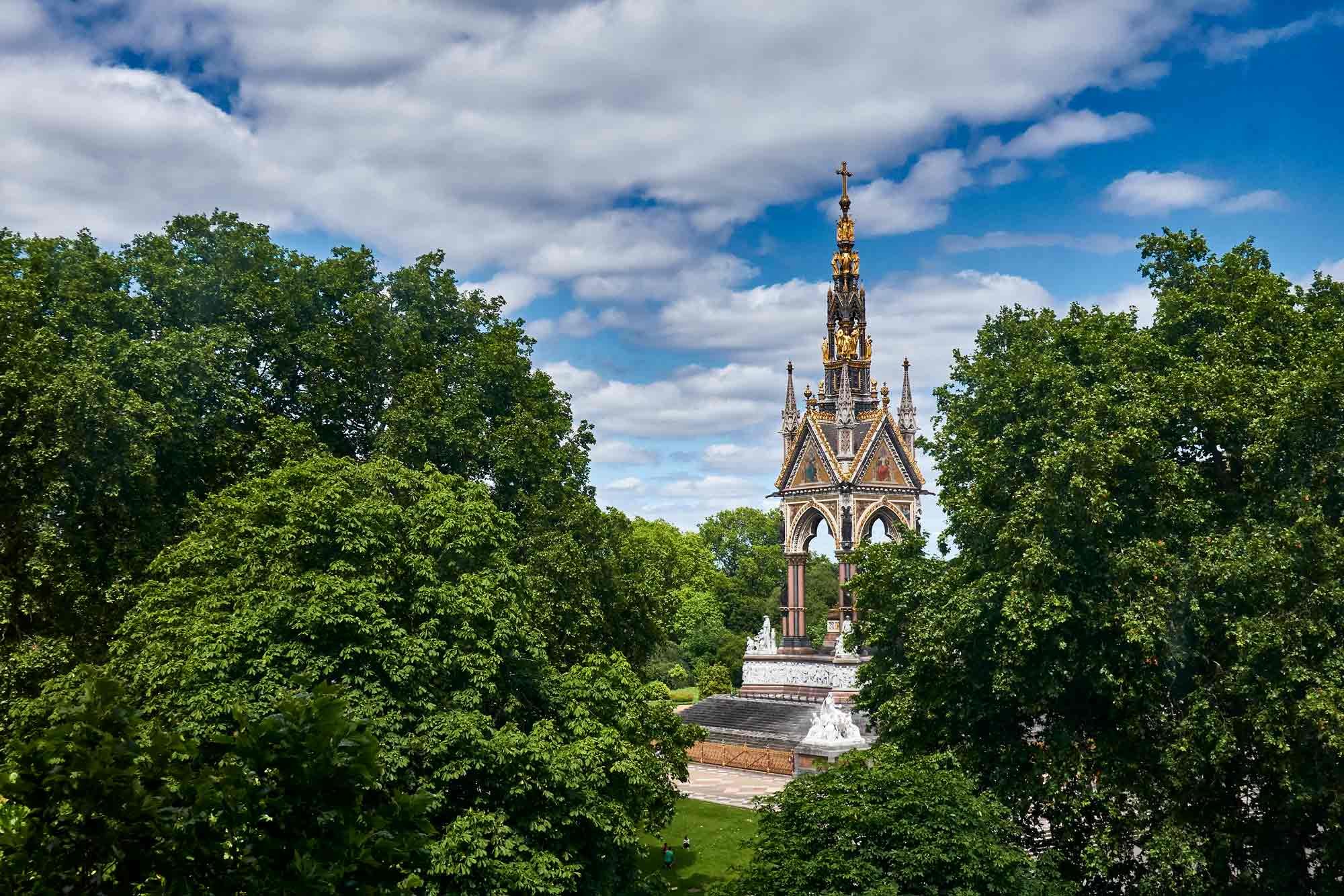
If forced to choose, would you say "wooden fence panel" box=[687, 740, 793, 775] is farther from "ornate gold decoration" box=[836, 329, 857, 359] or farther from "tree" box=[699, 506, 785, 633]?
"tree" box=[699, 506, 785, 633]

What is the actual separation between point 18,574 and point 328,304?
924 centimetres

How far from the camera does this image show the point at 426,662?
14.8 metres

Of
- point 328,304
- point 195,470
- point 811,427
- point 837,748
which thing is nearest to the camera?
point 195,470

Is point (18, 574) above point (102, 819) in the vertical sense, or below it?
above

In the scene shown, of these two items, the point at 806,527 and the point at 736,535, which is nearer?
the point at 806,527

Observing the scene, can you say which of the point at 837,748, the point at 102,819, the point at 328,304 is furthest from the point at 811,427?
the point at 102,819

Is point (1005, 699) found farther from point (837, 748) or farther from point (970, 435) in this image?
point (837, 748)

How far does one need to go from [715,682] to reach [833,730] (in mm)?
23690

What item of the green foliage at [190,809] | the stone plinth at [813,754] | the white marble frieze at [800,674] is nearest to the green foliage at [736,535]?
the white marble frieze at [800,674]

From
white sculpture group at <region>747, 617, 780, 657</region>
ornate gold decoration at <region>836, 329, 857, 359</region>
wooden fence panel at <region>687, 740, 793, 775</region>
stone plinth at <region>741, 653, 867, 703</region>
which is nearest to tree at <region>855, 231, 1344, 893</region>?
wooden fence panel at <region>687, 740, 793, 775</region>

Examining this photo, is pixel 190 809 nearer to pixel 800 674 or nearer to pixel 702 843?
pixel 702 843

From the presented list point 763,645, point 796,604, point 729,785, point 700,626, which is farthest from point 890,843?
point 700,626

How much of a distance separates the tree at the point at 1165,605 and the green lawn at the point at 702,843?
6755 mm

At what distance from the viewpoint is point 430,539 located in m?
16.4
